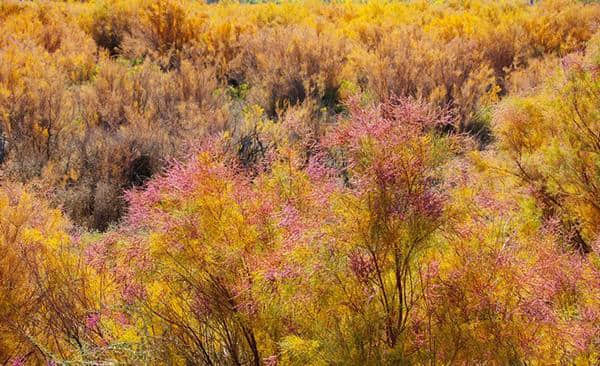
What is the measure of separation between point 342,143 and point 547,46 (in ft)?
38.9

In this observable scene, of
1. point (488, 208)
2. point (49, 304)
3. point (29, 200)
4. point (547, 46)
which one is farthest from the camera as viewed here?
point (547, 46)

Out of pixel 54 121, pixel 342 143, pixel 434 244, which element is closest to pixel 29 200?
pixel 342 143

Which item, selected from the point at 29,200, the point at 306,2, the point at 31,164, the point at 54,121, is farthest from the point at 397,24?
the point at 29,200

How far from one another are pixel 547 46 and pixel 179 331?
12124 millimetres

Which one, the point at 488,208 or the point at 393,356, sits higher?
the point at 488,208

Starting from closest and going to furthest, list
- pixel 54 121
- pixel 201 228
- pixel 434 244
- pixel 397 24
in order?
pixel 434 244 → pixel 201 228 → pixel 54 121 → pixel 397 24

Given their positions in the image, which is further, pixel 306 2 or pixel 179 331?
pixel 306 2

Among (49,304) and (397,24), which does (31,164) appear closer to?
(49,304)

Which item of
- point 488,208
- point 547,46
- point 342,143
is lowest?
point 547,46

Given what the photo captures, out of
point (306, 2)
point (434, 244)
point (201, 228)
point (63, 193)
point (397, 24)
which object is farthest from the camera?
point (306, 2)

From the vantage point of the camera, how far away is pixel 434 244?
2750 mm

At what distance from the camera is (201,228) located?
3.06 metres

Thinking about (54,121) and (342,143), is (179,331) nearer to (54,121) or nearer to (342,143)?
(342,143)

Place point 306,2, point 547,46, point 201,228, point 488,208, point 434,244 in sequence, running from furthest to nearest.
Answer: point 306,2 → point 547,46 → point 488,208 → point 201,228 → point 434,244
